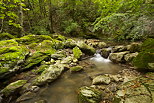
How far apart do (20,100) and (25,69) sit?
200cm

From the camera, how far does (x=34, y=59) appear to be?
5.40 m

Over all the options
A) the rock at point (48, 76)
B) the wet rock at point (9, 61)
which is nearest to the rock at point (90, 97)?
the rock at point (48, 76)

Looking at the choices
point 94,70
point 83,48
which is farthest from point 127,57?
point 83,48

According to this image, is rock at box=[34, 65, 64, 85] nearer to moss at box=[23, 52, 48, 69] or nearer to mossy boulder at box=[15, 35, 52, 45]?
moss at box=[23, 52, 48, 69]

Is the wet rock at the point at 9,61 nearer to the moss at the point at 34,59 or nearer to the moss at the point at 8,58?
the moss at the point at 8,58

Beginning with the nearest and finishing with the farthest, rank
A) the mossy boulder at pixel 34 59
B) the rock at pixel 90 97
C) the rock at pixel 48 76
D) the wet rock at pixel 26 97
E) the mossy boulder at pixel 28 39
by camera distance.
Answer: the rock at pixel 90 97, the wet rock at pixel 26 97, the rock at pixel 48 76, the mossy boulder at pixel 34 59, the mossy boulder at pixel 28 39

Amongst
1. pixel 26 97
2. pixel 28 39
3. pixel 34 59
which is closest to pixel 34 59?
pixel 34 59

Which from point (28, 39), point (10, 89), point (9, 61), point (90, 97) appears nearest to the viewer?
point (90, 97)

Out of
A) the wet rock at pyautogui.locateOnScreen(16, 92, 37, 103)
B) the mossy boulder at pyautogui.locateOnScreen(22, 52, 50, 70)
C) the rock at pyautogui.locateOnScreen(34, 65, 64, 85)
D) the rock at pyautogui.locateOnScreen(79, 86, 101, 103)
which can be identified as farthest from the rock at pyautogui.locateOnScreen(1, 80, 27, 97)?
the rock at pyautogui.locateOnScreen(79, 86, 101, 103)

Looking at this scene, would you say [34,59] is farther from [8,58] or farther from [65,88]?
[65,88]

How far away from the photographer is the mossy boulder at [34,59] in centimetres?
492

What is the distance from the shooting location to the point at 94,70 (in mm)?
5148

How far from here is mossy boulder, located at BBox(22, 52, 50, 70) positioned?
492 centimetres

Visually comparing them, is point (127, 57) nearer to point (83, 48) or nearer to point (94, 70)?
point (94, 70)
